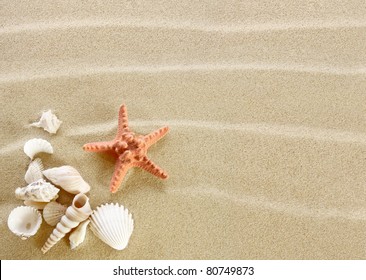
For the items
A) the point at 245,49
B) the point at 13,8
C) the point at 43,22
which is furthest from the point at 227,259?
the point at 13,8

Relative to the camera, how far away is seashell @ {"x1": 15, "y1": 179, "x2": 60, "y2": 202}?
167 cm

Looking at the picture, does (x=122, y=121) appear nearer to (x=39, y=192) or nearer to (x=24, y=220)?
(x=39, y=192)

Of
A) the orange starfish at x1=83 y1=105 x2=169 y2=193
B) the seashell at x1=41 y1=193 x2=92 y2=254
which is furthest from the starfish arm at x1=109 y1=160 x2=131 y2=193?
the seashell at x1=41 y1=193 x2=92 y2=254

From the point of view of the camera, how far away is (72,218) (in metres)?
1.67

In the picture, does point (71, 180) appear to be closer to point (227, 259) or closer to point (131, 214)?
point (131, 214)

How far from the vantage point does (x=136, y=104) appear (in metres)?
1.88

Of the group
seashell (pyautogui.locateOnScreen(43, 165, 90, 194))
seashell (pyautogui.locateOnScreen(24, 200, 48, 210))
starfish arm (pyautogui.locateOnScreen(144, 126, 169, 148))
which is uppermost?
starfish arm (pyautogui.locateOnScreen(144, 126, 169, 148))

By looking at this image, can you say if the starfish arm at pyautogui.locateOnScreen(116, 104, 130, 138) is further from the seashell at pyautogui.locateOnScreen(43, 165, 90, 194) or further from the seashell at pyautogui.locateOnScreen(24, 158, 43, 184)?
the seashell at pyautogui.locateOnScreen(24, 158, 43, 184)

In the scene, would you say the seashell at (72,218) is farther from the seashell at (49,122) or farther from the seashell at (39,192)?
the seashell at (49,122)

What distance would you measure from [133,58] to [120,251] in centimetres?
75

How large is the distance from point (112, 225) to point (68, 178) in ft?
0.74

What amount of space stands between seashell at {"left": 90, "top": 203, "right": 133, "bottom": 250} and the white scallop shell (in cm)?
11

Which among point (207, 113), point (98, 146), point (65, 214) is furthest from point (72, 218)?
point (207, 113)

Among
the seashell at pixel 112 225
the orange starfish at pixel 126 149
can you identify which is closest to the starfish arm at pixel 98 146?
the orange starfish at pixel 126 149
